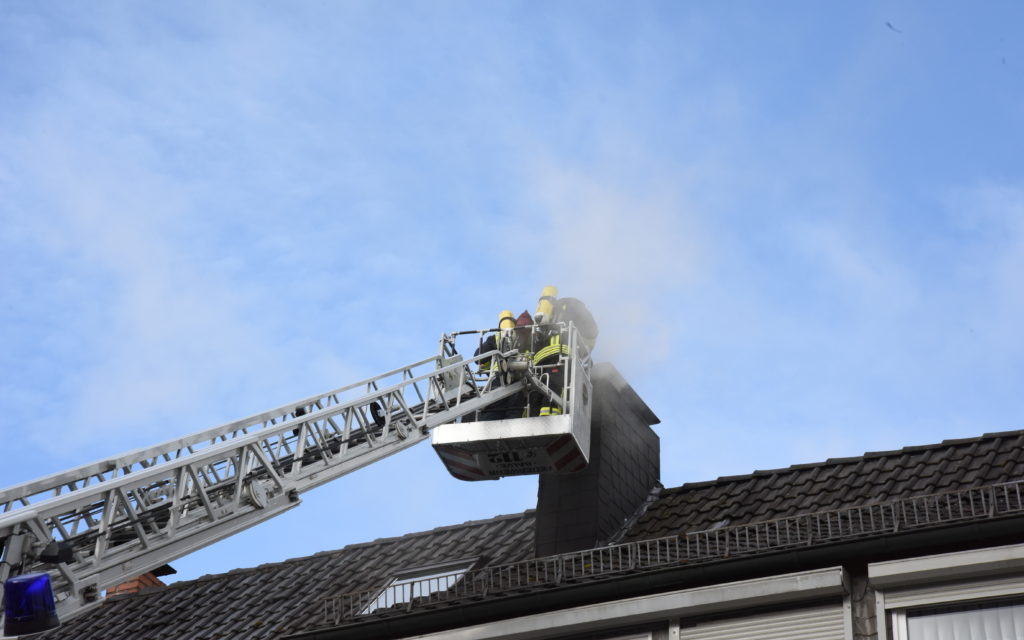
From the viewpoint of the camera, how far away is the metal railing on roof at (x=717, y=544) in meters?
Answer: 16.2

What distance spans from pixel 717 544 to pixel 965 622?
3104 mm

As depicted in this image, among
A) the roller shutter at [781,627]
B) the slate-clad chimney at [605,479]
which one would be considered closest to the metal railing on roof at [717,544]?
the roller shutter at [781,627]

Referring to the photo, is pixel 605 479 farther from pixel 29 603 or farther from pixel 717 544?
pixel 29 603

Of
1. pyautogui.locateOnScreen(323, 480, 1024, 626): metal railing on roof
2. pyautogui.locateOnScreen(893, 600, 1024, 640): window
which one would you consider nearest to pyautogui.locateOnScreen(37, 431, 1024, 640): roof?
pyautogui.locateOnScreen(323, 480, 1024, 626): metal railing on roof

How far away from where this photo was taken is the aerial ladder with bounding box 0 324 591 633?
18375 mm

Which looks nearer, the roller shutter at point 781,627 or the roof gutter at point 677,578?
the roof gutter at point 677,578

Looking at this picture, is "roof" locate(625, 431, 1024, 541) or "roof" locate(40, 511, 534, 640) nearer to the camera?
"roof" locate(625, 431, 1024, 541)

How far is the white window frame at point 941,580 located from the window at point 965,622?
0.19ft

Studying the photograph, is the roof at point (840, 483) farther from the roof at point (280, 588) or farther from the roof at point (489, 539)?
the roof at point (280, 588)

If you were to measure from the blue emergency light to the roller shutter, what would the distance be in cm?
741

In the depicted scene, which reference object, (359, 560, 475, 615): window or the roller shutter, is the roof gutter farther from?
(359, 560, 475, 615): window

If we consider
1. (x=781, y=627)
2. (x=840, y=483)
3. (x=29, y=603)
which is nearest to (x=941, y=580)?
(x=781, y=627)

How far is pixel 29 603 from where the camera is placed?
16.5 meters

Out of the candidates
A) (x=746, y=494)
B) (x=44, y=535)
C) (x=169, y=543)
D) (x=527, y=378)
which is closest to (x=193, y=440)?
(x=169, y=543)
